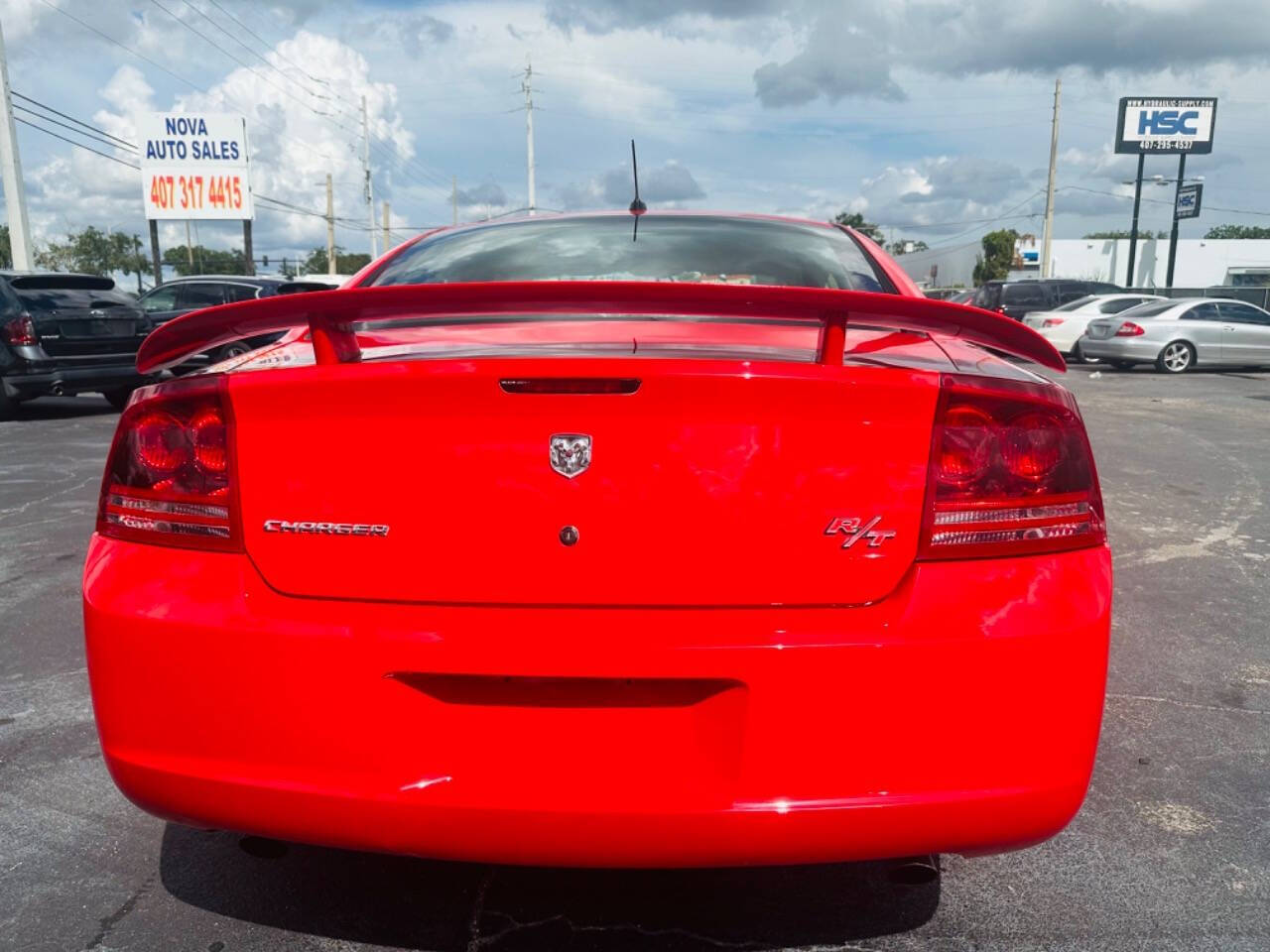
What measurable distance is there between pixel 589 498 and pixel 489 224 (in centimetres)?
198

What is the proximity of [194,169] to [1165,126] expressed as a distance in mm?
43262

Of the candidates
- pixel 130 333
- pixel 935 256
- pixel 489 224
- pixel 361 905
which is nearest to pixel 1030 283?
pixel 130 333

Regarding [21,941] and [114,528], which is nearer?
[114,528]

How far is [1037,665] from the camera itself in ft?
5.49

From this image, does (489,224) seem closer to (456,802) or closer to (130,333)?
(456,802)

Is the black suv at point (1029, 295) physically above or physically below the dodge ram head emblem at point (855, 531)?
above

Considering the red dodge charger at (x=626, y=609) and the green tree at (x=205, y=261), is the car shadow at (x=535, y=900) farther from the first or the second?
the green tree at (x=205, y=261)

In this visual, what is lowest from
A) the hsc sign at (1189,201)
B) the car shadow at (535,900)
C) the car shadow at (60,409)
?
the car shadow at (60,409)

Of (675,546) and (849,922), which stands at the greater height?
(675,546)

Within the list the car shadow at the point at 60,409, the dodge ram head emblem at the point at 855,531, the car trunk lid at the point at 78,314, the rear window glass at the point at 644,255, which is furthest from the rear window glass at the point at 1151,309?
the dodge ram head emblem at the point at 855,531

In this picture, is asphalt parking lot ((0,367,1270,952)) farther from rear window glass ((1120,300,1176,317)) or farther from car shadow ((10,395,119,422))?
rear window glass ((1120,300,1176,317))

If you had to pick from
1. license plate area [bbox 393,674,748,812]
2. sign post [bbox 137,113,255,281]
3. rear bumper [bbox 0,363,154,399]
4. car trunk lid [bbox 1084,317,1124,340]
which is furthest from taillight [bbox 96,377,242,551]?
sign post [bbox 137,113,255,281]

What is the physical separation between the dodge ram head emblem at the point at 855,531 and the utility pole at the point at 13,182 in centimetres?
2240

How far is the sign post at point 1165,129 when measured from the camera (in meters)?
47.7
